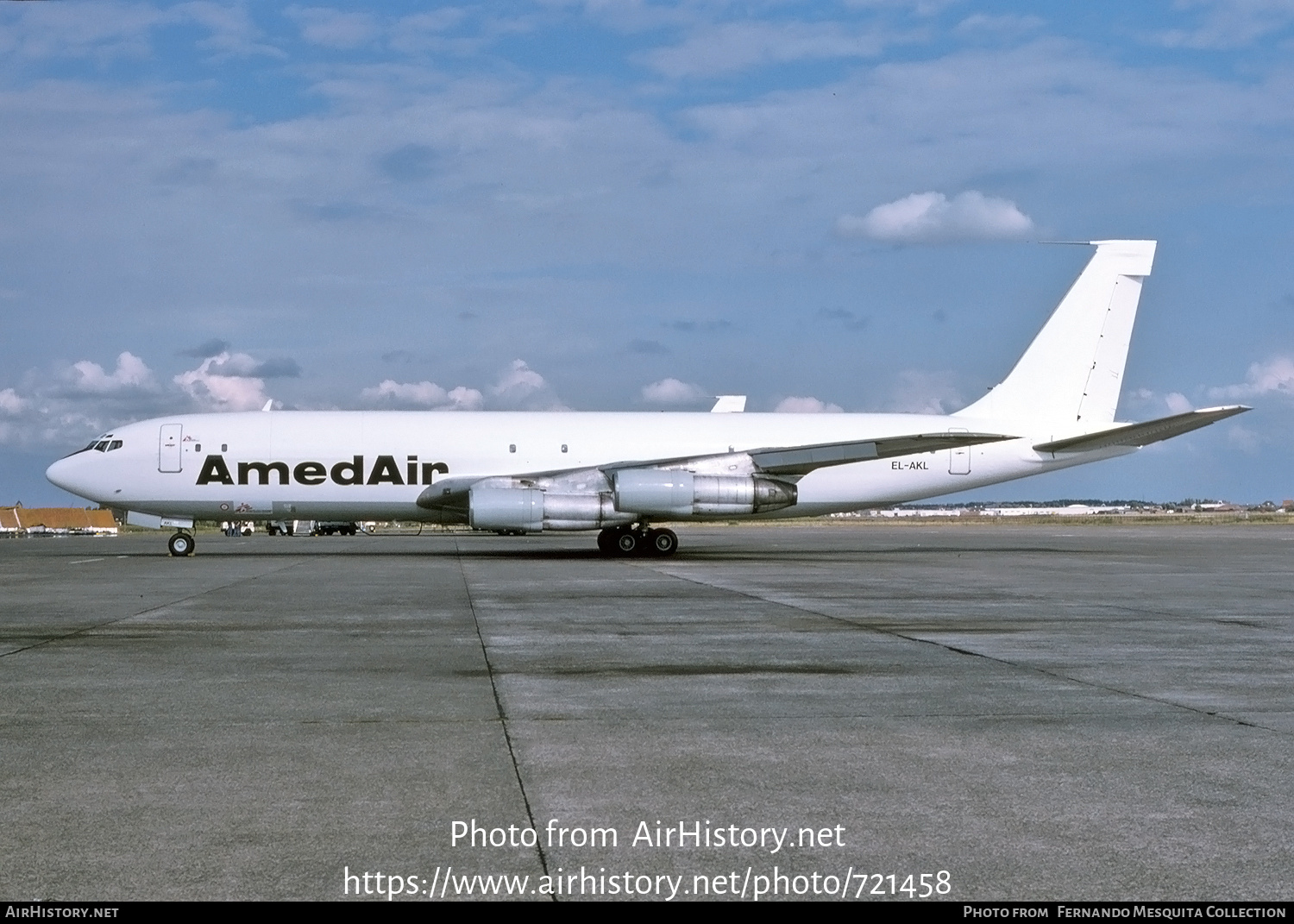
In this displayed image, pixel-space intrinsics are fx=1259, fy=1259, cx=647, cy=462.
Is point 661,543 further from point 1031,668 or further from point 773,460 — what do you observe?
point 1031,668

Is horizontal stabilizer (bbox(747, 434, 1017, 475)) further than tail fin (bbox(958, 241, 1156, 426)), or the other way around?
tail fin (bbox(958, 241, 1156, 426))

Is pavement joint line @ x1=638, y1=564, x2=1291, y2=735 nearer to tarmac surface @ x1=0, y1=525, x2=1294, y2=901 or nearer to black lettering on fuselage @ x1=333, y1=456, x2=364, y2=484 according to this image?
tarmac surface @ x1=0, y1=525, x2=1294, y2=901

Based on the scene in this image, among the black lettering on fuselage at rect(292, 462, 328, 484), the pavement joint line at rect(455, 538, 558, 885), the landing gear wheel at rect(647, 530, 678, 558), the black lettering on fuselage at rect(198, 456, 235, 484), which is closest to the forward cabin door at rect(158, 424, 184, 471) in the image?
the black lettering on fuselage at rect(198, 456, 235, 484)

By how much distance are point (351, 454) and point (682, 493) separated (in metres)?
8.08

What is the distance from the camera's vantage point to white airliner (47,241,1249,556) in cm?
2917

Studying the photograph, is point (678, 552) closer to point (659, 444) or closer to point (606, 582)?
point (659, 444)

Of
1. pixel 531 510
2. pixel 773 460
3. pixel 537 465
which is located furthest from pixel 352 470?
pixel 773 460

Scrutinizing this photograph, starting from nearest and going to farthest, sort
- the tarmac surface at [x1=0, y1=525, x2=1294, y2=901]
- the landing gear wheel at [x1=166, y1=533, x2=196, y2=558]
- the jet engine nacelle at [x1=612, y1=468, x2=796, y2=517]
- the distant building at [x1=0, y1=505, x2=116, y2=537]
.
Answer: the tarmac surface at [x1=0, y1=525, x2=1294, y2=901]
the jet engine nacelle at [x1=612, y1=468, x2=796, y2=517]
the landing gear wheel at [x1=166, y1=533, x2=196, y2=558]
the distant building at [x1=0, y1=505, x2=116, y2=537]

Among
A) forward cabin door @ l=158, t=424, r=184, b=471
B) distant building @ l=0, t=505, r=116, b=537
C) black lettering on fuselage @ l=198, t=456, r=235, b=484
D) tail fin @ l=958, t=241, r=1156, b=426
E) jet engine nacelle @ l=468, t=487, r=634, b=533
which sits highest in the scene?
tail fin @ l=958, t=241, r=1156, b=426

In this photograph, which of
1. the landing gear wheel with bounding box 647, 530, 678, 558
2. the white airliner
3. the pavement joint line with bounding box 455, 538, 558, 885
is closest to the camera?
the pavement joint line with bounding box 455, 538, 558, 885

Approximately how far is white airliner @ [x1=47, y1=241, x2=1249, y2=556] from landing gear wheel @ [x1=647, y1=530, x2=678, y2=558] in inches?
1.4

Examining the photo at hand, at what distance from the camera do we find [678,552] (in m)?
34.7

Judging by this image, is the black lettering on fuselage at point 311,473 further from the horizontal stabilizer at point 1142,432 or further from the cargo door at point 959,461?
the horizontal stabilizer at point 1142,432

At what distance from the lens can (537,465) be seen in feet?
102
